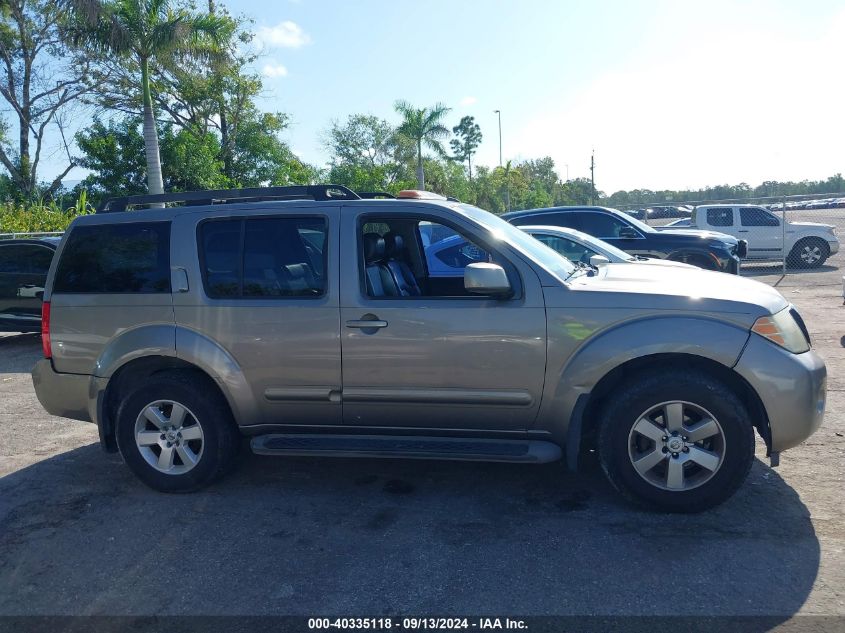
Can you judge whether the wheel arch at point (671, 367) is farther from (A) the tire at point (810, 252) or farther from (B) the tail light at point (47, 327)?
(A) the tire at point (810, 252)

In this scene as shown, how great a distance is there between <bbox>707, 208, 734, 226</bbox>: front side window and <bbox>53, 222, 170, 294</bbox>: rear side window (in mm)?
16528

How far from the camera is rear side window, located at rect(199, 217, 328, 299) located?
4.39 meters

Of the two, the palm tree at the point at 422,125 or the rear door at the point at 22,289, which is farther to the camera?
the palm tree at the point at 422,125

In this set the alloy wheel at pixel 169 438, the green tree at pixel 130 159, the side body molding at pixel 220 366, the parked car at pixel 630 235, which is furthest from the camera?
the green tree at pixel 130 159

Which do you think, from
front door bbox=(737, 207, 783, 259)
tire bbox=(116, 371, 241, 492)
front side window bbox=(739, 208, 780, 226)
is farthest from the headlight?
front side window bbox=(739, 208, 780, 226)

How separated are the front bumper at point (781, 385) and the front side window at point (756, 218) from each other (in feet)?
51.5

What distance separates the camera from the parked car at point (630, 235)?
38.7ft

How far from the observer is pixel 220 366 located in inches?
173

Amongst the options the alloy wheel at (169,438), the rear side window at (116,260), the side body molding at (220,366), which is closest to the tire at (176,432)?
the alloy wheel at (169,438)

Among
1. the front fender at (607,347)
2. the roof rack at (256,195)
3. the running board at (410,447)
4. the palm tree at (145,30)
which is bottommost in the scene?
the running board at (410,447)

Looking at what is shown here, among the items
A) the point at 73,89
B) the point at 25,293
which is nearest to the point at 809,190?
the point at 73,89

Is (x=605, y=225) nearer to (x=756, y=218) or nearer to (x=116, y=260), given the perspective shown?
(x=756, y=218)

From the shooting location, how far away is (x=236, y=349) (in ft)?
14.4

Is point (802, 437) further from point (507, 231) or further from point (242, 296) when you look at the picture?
point (242, 296)
